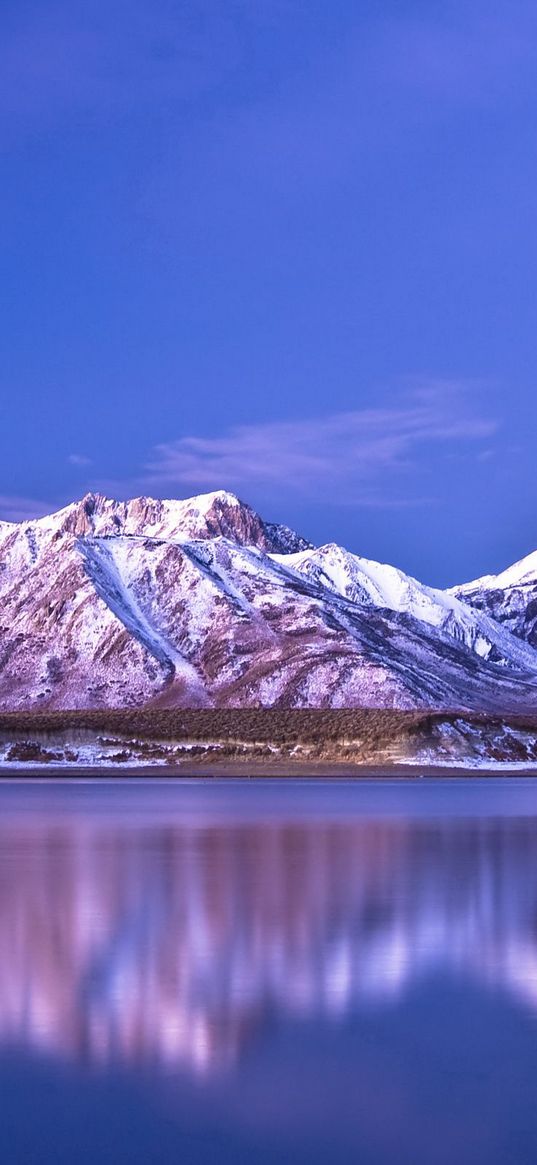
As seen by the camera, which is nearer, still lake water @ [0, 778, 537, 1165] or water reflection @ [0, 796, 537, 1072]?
still lake water @ [0, 778, 537, 1165]

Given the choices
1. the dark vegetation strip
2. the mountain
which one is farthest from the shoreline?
the mountain

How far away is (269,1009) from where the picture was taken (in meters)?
15.8

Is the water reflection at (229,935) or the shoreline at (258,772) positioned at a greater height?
the shoreline at (258,772)

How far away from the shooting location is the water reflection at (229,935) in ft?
49.5

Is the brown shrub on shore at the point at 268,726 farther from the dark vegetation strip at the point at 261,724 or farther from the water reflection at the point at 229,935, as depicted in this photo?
the water reflection at the point at 229,935

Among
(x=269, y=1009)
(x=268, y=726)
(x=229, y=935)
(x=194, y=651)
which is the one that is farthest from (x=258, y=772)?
(x=269, y=1009)

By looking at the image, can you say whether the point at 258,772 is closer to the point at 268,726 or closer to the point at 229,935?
the point at 268,726

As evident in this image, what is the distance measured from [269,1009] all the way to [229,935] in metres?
5.31

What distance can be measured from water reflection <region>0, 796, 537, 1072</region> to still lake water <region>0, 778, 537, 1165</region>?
5cm

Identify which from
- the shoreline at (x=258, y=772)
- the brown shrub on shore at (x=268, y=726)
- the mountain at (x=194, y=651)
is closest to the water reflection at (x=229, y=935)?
the shoreline at (x=258, y=772)

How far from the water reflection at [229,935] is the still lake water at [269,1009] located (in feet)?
0.16

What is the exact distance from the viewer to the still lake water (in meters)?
11.6

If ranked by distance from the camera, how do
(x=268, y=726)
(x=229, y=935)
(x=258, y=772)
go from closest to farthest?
(x=229, y=935) → (x=258, y=772) → (x=268, y=726)

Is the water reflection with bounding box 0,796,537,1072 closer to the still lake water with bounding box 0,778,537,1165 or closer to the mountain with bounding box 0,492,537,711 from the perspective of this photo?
the still lake water with bounding box 0,778,537,1165
